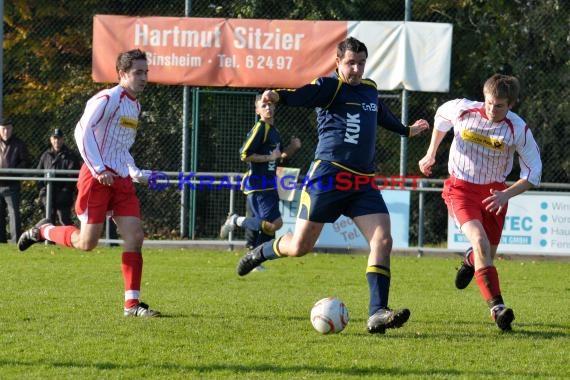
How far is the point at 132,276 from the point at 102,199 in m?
0.63

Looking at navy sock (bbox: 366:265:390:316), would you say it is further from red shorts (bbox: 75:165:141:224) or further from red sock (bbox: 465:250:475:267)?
red shorts (bbox: 75:165:141:224)

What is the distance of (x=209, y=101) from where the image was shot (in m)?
16.5

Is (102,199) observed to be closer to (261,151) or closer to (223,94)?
(261,151)

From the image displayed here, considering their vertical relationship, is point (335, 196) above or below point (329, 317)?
above

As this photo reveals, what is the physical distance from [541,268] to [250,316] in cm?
669

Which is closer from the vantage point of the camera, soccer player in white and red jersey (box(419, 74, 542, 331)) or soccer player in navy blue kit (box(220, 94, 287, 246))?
soccer player in white and red jersey (box(419, 74, 542, 331))

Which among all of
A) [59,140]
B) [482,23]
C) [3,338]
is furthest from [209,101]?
[3,338]

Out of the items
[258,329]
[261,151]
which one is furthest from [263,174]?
[258,329]

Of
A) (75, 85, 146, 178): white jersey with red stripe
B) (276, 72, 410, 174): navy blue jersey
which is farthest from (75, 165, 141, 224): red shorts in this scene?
(276, 72, 410, 174): navy blue jersey

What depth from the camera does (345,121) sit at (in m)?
7.30

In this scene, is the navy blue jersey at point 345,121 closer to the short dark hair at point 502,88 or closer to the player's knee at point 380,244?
the player's knee at point 380,244

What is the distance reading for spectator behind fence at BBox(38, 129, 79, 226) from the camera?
15.6m

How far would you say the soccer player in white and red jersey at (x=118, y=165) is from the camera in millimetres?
7762

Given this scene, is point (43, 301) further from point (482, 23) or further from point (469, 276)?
point (482, 23)
